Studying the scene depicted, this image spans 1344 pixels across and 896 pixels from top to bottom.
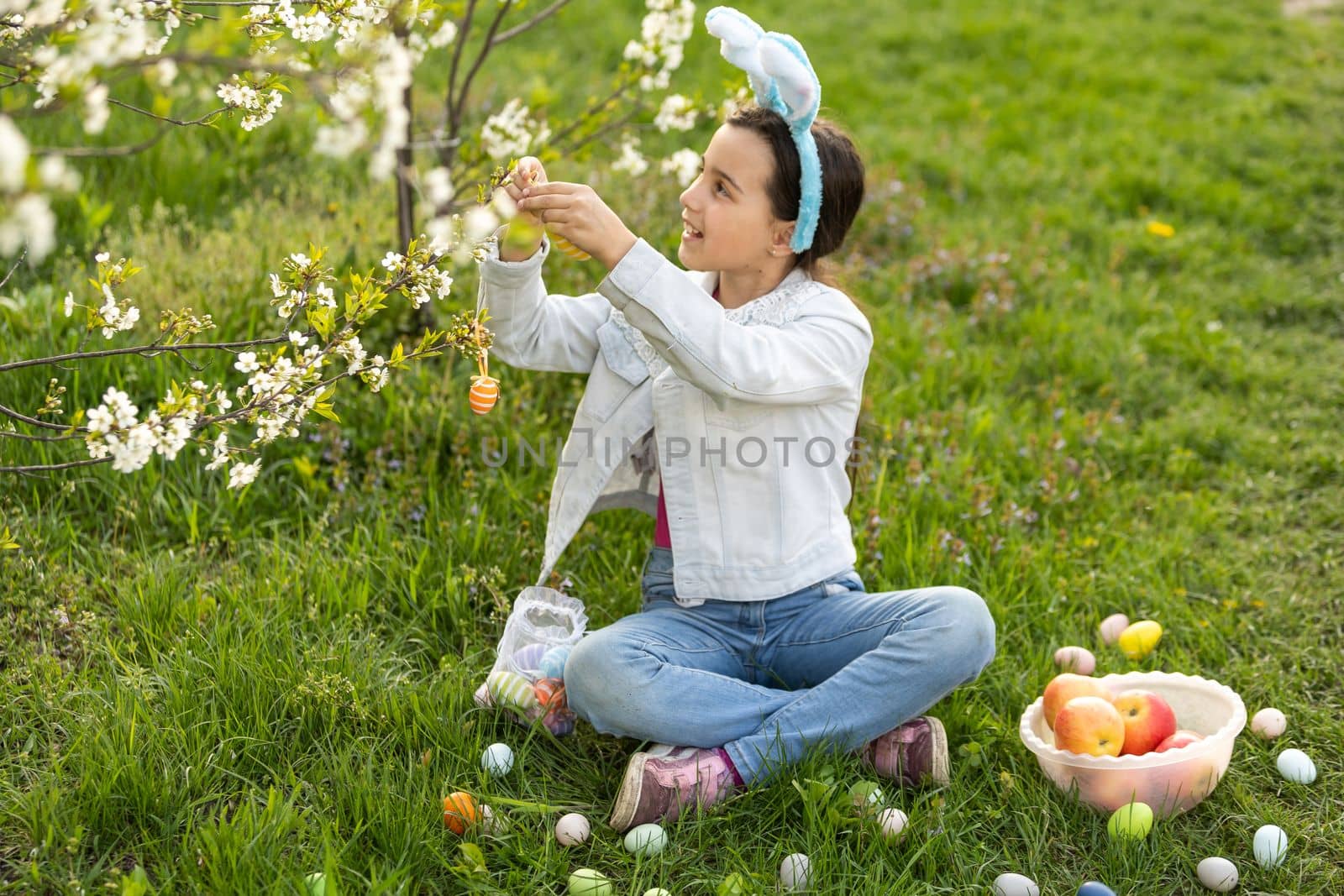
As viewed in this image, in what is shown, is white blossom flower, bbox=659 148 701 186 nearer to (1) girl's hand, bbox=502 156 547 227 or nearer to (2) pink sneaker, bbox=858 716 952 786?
(1) girl's hand, bbox=502 156 547 227

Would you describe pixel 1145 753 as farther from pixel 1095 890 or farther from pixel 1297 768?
pixel 1095 890

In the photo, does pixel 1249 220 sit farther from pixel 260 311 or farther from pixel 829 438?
pixel 260 311

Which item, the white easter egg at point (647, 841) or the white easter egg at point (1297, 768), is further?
the white easter egg at point (1297, 768)

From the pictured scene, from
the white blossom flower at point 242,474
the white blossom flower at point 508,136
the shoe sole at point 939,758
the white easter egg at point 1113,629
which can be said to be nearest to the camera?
the white blossom flower at point 242,474

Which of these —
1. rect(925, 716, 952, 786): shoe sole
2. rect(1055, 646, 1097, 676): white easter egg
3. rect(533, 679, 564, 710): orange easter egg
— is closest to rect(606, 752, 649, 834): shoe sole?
rect(533, 679, 564, 710): orange easter egg

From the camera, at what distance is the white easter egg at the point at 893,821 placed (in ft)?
7.35

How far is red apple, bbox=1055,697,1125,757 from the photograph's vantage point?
2.38 meters

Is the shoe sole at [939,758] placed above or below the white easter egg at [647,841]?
above

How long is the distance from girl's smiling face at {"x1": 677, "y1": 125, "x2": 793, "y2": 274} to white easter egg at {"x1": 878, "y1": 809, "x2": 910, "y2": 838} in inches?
43.0

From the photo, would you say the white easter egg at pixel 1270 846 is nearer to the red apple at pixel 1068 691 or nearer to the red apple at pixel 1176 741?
A: the red apple at pixel 1176 741

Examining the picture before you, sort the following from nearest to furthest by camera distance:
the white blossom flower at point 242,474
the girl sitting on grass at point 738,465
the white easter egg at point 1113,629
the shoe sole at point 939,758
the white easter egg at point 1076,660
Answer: the white blossom flower at point 242,474
the girl sitting on grass at point 738,465
the shoe sole at point 939,758
the white easter egg at point 1076,660
the white easter egg at point 1113,629

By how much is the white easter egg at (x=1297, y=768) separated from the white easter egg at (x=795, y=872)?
103 centimetres

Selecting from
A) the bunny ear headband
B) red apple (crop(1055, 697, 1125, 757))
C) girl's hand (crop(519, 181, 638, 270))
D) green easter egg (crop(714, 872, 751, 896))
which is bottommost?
green easter egg (crop(714, 872, 751, 896))

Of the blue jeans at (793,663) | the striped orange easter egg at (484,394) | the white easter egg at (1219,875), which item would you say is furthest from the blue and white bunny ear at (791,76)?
the white easter egg at (1219,875)
